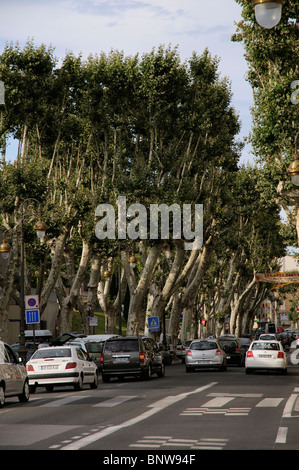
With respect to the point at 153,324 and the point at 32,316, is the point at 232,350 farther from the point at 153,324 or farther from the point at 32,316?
the point at 32,316

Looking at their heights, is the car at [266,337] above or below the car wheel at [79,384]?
above

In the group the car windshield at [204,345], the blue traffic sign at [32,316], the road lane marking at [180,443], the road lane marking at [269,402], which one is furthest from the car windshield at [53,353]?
the road lane marking at [180,443]

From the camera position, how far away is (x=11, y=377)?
18.2m

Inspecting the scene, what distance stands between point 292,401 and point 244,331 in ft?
263

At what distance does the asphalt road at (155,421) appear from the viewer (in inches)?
414

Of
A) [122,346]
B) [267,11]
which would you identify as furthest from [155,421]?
[122,346]

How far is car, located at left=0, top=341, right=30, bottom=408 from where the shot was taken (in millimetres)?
17672

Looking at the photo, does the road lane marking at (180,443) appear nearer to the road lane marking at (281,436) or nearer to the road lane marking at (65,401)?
the road lane marking at (281,436)

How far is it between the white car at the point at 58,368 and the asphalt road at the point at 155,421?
1.58 feet

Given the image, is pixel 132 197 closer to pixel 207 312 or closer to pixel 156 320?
pixel 156 320

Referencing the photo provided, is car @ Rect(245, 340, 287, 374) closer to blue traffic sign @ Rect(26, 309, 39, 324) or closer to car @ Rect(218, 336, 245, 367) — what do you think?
blue traffic sign @ Rect(26, 309, 39, 324)

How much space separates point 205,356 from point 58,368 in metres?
11.5

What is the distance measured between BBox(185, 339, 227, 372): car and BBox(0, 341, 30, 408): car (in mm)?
14034

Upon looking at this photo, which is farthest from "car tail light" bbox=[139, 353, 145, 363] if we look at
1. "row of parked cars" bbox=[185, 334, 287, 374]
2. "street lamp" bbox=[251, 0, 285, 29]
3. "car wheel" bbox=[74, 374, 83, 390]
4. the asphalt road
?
"street lamp" bbox=[251, 0, 285, 29]
